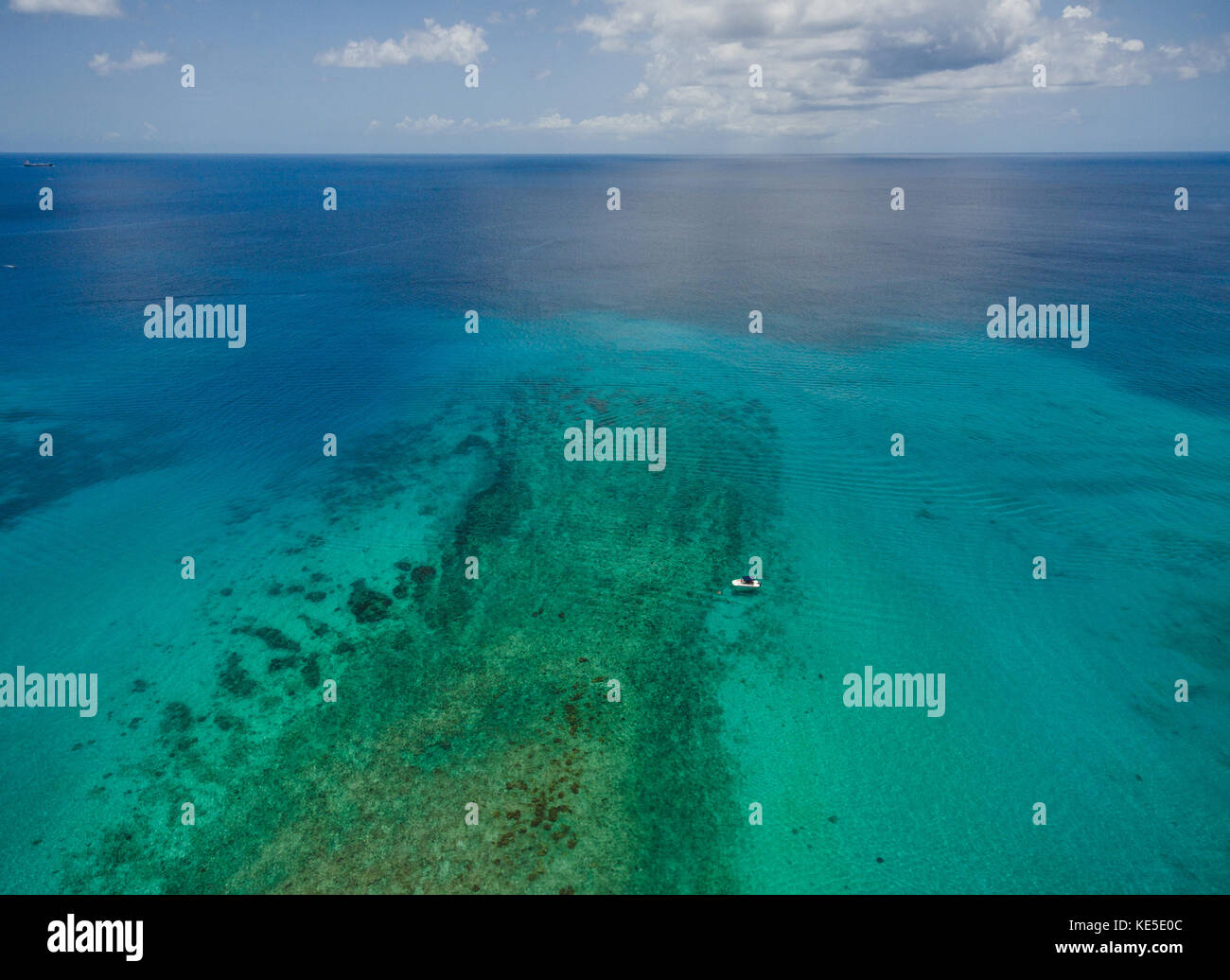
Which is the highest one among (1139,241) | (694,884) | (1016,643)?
(1139,241)

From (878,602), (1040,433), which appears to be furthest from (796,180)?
(878,602)

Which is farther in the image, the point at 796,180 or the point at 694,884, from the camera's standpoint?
the point at 796,180

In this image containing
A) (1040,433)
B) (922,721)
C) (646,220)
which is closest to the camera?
(922,721)

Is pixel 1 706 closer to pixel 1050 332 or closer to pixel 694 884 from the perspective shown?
pixel 694 884

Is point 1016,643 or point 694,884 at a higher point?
point 1016,643

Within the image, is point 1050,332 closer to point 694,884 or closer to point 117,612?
point 694,884

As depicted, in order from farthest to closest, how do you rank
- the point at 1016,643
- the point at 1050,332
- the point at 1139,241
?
the point at 1139,241, the point at 1050,332, the point at 1016,643
